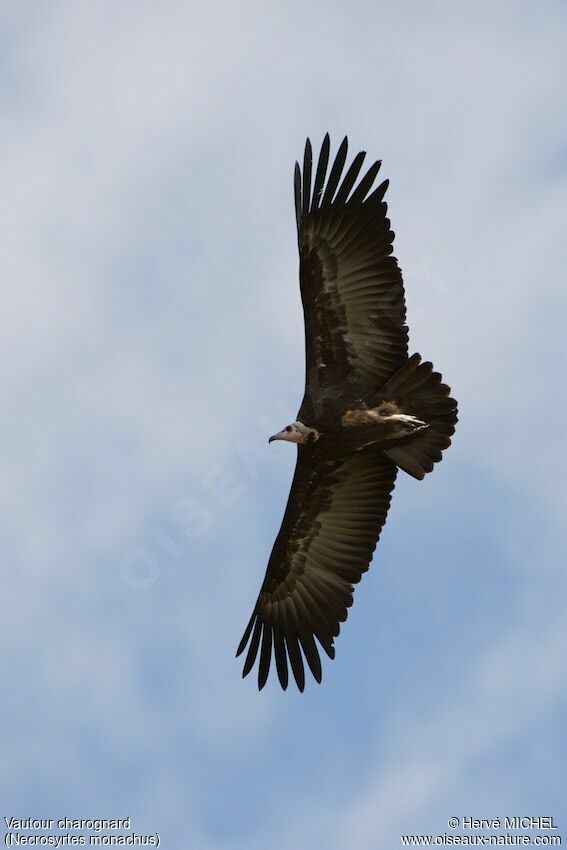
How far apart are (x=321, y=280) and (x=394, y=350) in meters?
1.11

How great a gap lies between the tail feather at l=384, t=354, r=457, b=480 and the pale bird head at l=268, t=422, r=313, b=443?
1028 mm

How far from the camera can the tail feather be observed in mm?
15273

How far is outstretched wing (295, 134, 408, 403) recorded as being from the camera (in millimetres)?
15195

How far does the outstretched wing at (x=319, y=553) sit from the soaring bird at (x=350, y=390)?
2cm

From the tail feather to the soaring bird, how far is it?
11 mm

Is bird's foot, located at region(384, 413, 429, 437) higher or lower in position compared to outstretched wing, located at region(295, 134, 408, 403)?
lower

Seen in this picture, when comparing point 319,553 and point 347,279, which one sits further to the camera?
point 319,553

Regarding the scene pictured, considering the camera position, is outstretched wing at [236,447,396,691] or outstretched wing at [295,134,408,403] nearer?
outstretched wing at [295,134,408,403]

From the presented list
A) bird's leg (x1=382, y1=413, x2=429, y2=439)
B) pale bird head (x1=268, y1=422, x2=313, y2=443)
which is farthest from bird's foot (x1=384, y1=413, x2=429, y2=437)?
pale bird head (x1=268, y1=422, x2=313, y2=443)

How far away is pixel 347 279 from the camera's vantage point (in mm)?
15359

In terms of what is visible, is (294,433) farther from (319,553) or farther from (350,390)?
(319,553)

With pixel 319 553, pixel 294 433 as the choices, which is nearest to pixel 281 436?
pixel 294 433

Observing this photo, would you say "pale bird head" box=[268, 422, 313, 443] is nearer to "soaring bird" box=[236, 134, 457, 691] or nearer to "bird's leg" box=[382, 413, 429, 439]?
"soaring bird" box=[236, 134, 457, 691]

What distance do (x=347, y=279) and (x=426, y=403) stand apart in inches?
62.7
